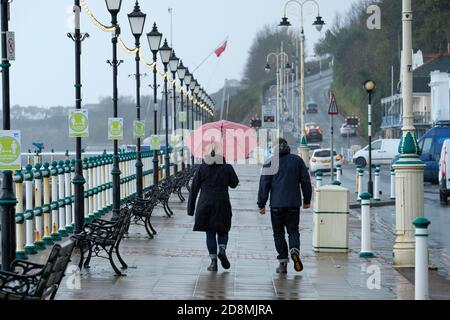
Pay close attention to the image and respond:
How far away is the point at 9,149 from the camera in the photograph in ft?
45.6

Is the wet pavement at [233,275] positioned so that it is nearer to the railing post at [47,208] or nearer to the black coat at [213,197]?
the black coat at [213,197]

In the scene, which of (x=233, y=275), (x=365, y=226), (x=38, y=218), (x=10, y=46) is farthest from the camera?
(x=38, y=218)

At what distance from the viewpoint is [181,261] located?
1786 centimetres

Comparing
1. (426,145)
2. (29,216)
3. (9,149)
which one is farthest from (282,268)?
(426,145)

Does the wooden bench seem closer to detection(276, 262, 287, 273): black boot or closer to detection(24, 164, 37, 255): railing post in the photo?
detection(276, 262, 287, 273): black boot

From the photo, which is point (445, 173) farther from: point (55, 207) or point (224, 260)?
point (224, 260)

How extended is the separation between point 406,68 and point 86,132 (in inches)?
227

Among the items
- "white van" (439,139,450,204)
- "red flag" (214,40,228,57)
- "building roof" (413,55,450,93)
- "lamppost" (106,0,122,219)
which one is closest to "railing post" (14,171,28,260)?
"lamppost" (106,0,122,219)

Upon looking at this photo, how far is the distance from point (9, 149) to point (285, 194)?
4.56 meters

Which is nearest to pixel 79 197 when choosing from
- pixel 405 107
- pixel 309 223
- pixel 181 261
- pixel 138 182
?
pixel 181 261

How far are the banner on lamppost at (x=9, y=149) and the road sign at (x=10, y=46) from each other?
35.3 inches

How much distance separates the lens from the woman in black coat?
16719mm

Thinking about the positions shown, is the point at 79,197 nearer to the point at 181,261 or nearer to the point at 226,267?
the point at 181,261

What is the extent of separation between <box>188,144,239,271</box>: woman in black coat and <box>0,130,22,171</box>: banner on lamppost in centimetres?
366
